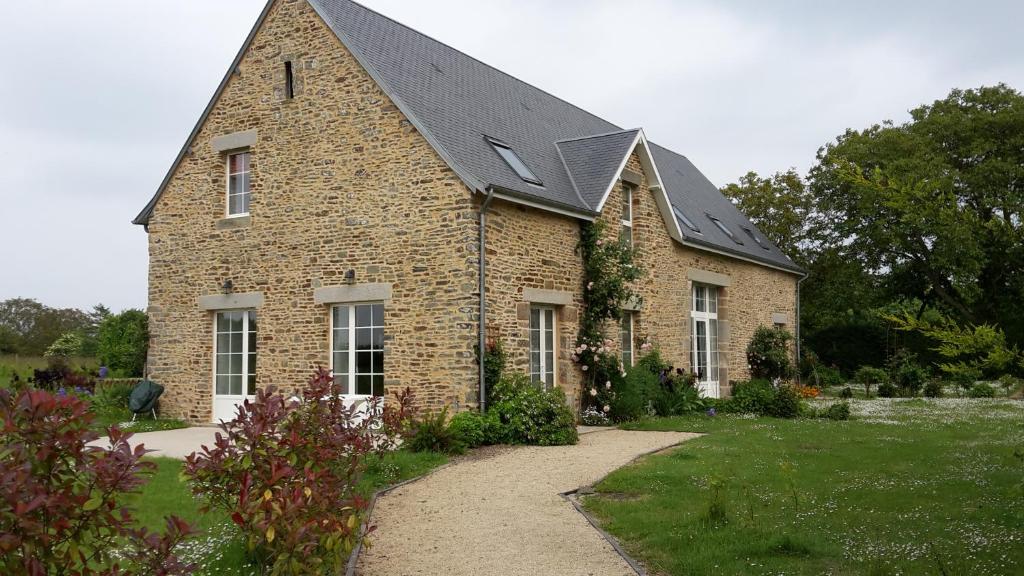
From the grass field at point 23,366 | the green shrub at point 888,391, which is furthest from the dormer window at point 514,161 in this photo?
the green shrub at point 888,391

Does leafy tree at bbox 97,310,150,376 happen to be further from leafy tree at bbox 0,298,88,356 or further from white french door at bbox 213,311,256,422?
leafy tree at bbox 0,298,88,356

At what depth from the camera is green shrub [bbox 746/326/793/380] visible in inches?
830

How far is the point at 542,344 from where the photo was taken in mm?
13805

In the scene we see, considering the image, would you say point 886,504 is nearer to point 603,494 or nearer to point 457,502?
point 603,494

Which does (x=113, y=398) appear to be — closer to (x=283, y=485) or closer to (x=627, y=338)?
(x=627, y=338)

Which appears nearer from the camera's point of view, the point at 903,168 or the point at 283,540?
the point at 283,540

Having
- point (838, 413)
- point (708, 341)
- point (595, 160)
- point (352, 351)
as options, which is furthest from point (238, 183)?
point (838, 413)

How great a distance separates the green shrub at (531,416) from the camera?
38.5ft

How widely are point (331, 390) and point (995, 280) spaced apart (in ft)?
87.4

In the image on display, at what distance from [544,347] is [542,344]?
0.28 feet

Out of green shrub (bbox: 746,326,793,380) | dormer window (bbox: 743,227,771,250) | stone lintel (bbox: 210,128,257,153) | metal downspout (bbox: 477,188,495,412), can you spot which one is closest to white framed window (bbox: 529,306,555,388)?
metal downspout (bbox: 477,188,495,412)

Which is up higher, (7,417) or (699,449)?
(7,417)

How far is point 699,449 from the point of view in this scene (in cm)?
1091

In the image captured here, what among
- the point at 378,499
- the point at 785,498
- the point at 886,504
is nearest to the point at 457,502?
the point at 378,499
